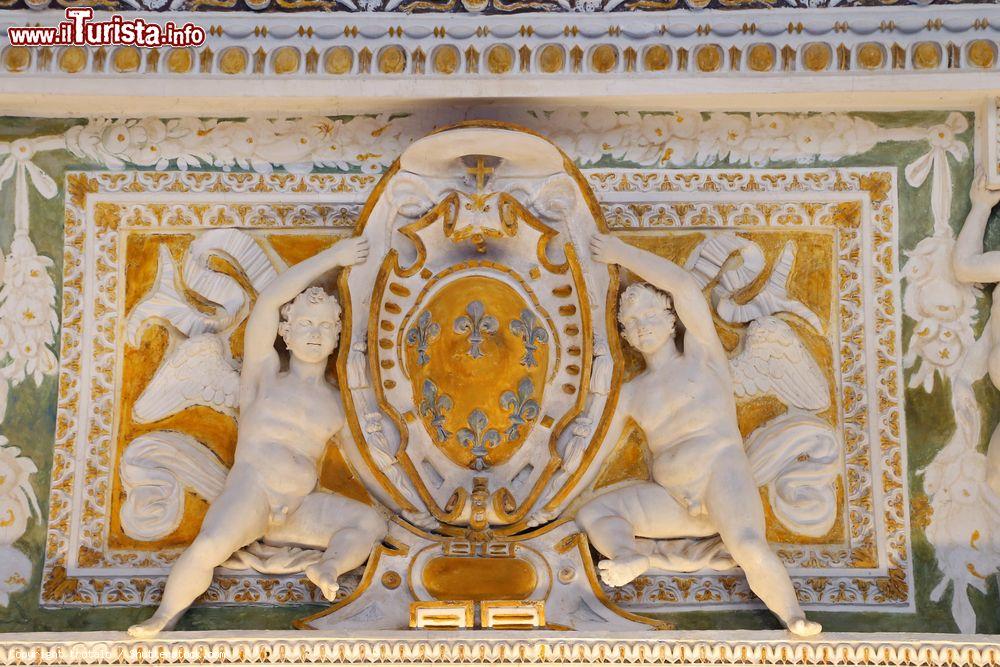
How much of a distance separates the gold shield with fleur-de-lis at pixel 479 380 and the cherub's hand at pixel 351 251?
0.34m

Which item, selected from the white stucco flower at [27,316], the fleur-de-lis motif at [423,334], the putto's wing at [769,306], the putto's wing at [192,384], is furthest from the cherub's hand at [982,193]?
the white stucco flower at [27,316]

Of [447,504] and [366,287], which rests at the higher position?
[366,287]

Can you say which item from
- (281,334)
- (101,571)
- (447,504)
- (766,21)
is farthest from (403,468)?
(766,21)

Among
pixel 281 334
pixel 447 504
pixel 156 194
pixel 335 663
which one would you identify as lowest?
pixel 335 663

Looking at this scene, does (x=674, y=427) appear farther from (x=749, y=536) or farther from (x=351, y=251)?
(x=351, y=251)

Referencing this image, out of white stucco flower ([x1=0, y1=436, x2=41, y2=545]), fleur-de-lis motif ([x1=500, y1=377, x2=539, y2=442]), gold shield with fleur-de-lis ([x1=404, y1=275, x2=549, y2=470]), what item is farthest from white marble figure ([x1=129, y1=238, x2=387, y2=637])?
white stucco flower ([x1=0, y1=436, x2=41, y2=545])

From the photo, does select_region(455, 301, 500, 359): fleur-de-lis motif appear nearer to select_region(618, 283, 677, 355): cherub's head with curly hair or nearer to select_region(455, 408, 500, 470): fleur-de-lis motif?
select_region(455, 408, 500, 470): fleur-de-lis motif

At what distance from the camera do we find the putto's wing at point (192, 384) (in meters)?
6.82

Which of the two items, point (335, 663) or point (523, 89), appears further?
point (523, 89)

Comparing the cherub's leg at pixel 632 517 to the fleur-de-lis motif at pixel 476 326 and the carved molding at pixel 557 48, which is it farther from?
the carved molding at pixel 557 48

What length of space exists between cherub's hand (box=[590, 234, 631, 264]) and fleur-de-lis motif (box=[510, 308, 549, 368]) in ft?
1.03

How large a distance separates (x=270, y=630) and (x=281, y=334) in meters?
1.05

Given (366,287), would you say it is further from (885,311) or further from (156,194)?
(885,311)

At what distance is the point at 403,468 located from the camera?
6676 millimetres
